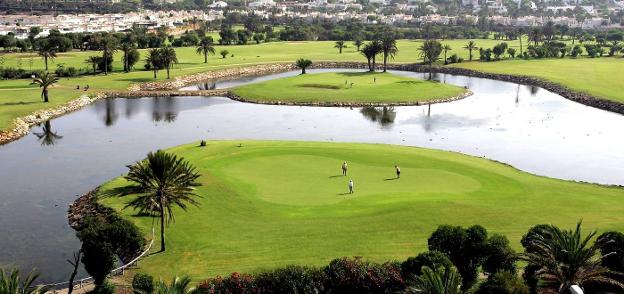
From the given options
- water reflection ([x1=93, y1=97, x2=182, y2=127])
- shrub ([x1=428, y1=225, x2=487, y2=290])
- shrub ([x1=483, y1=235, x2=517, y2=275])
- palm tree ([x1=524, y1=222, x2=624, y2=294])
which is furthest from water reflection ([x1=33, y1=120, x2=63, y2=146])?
palm tree ([x1=524, y1=222, x2=624, y2=294])

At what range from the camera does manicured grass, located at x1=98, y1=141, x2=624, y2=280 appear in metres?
37.5

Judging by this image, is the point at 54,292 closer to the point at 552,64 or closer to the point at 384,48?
the point at 384,48

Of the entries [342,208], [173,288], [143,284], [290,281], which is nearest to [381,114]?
[342,208]

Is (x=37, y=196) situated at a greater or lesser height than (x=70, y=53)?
lesser

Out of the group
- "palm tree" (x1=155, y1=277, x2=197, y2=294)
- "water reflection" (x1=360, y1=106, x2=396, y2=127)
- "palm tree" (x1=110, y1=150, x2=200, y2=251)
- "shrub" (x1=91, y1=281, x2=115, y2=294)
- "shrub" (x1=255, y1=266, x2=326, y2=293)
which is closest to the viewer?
"palm tree" (x1=155, y1=277, x2=197, y2=294)

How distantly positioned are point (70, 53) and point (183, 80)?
4128 cm

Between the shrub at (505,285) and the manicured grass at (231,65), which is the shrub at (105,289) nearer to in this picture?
the shrub at (505,285)

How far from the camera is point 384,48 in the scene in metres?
137

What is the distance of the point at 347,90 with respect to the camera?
110 metres

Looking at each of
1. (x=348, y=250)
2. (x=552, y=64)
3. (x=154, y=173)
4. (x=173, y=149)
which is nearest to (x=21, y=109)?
(x=173, y=149)

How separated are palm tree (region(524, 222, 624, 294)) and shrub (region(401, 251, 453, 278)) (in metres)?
3.76

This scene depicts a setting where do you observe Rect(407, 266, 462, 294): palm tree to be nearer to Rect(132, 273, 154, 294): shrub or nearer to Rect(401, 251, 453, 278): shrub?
Rect(401, 251, 453, 278): shrub

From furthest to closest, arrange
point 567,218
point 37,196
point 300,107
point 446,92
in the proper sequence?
1. point 446,92
2. point 300,107
3. point 37,196
4. point 567,218

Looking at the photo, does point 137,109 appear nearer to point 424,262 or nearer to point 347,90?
point 347,90
